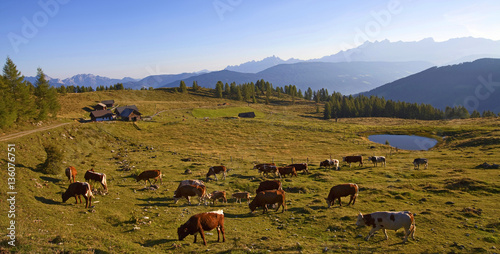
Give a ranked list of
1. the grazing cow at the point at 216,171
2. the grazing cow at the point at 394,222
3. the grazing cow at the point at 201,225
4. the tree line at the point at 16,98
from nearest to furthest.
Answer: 1. the grazing cow at the point at 201,225
2. the grazing cow at the point at 394,222
3. the grazing cow at the point at 216,171
4. the tree line at the point at 16,98

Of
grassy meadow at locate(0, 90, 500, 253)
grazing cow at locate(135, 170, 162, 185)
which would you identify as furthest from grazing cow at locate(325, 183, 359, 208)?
grazing cow at locate(135, 170, 162, 185)

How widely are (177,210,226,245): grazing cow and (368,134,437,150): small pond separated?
71.9 meters

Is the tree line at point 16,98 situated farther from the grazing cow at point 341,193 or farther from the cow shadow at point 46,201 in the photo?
the grazing cow at point 341,193

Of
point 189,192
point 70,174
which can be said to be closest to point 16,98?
point 70,174

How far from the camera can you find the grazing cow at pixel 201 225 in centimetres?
1309

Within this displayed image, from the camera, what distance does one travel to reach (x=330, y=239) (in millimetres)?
14477

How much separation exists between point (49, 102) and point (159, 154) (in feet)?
130

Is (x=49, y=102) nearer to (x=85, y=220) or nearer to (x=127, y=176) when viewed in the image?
(x=127, y=176)

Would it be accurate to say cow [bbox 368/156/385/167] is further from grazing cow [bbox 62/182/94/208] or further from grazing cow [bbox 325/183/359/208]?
grazing cow [bbox 62/182/94/208]

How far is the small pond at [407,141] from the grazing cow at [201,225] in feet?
236

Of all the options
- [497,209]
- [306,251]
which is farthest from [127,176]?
[497,209]

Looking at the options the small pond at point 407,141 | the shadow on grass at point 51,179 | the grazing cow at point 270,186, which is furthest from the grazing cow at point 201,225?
the small pond at point 407,141

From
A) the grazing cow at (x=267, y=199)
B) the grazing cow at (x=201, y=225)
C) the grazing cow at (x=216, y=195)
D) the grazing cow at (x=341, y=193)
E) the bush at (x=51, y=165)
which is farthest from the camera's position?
the bush at (x=51, y=165)

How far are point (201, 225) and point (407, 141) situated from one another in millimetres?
81867
